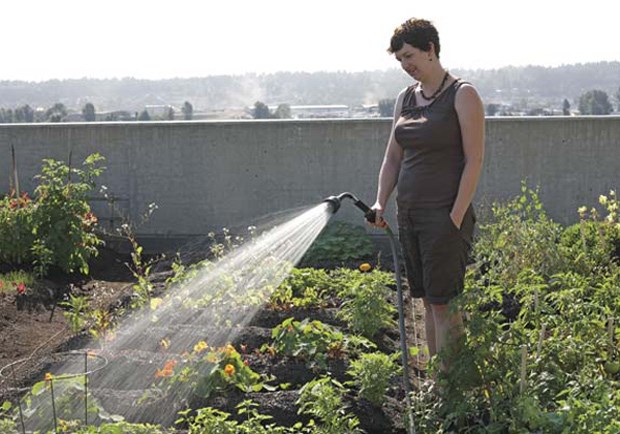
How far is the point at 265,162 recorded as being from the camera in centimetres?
1033

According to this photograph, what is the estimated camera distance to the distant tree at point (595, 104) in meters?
13.3

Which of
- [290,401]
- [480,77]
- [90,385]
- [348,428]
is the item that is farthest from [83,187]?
[480,77]

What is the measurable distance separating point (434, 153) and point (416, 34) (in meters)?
0.52

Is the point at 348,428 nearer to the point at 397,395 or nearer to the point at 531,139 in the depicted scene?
the point at 397,395

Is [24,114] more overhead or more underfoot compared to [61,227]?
more overhead

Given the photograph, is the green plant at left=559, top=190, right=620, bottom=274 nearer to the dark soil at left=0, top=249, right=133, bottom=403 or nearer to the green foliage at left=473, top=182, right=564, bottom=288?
the green foliage at left=473, top=182, right=564, bottom=288

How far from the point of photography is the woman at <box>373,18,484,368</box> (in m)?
4.55

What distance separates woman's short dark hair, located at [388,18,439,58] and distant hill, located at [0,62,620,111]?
12.5m

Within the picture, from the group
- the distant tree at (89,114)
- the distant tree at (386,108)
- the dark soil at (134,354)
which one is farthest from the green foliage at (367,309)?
the distant tree at (386,108)

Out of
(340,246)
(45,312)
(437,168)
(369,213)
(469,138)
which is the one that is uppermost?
(469,138)

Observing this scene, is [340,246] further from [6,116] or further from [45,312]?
[6,116]

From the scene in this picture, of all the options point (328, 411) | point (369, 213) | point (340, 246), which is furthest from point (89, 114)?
point (328, 411)

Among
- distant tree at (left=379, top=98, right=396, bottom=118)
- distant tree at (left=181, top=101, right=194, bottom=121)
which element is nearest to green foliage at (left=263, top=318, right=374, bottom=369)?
distant tree at (left=379, top=98, right=396, bottom=118)

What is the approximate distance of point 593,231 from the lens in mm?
7781
